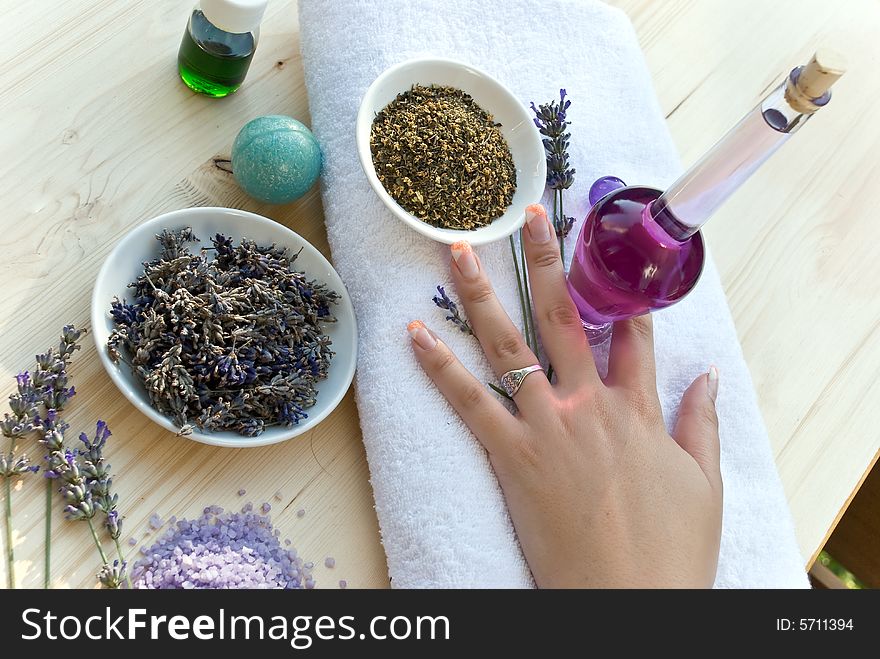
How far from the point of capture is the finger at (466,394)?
727 millimetres

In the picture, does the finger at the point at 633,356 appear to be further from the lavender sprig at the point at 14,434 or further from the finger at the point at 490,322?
the lavender sprig at the point at 14,434

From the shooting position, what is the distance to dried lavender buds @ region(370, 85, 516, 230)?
0.77m

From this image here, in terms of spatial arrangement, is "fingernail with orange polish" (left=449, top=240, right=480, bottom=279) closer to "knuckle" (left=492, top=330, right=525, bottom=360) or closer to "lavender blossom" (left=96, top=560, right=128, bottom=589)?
"knuckle" (left=492, top=330, right=525, bottom=360)

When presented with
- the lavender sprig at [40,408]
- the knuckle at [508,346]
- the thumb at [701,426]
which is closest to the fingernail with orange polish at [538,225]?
the knuckle at [508,346]

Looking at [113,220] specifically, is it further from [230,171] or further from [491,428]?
[491,428]

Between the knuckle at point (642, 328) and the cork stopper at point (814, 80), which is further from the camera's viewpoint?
the knuckle at point (642, 328)

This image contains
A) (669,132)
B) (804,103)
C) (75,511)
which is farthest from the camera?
(669,132)

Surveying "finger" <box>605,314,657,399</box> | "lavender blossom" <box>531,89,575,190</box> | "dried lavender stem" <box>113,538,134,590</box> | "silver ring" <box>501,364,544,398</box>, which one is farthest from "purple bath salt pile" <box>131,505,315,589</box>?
"lavender blossom" <box>531,89,575,190</box>

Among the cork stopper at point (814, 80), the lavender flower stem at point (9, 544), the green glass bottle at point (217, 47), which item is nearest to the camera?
the cork stopper at point (814, 80)

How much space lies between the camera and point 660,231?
2.29 feet

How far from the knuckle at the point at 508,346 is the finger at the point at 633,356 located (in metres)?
0.10

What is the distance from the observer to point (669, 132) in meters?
1.00
